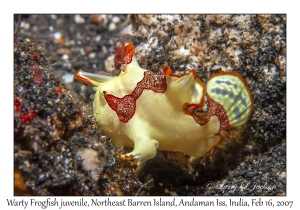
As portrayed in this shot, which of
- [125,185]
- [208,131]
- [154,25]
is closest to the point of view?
[125,185]

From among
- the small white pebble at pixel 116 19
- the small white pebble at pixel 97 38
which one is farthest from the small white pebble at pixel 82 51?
the small white pebble at pixel 116 19

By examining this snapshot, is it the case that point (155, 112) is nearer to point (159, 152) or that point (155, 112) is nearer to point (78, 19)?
point (159, 152)

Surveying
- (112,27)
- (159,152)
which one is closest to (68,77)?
(112,27)

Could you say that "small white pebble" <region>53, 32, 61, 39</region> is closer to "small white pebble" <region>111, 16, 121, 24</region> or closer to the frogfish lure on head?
"small white pebble" <region>111, 16, 121, 24</region>

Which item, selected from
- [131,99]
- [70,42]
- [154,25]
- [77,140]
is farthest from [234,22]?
[70,42]

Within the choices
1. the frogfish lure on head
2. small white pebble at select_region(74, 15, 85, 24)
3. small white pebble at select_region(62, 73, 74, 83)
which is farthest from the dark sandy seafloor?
small white pebble at select_region(74, 15, 85, 24)

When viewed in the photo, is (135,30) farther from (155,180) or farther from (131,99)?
(155,180)
